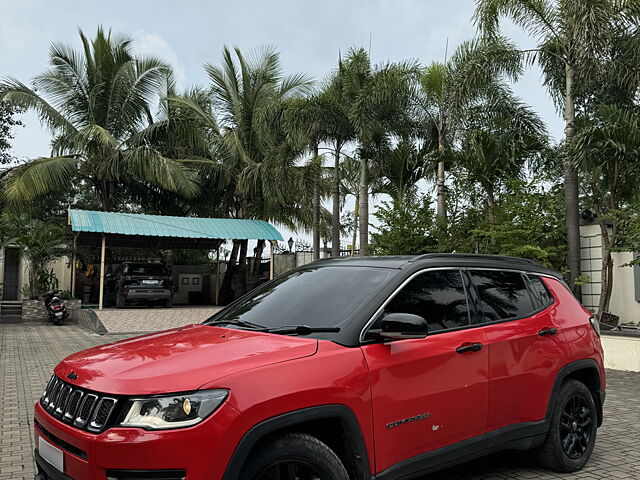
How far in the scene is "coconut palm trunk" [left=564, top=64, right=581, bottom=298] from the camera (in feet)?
45.3

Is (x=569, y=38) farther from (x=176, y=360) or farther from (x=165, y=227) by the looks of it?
(x=165, y=227)

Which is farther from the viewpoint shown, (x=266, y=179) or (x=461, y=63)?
(x=266, y=179)

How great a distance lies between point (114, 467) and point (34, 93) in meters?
24.5

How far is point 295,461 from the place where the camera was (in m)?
2.88

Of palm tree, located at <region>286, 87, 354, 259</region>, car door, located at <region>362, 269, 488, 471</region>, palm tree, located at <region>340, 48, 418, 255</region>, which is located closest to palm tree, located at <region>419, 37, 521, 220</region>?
palm tree, located at <region>340, 48, 418, 255</region>

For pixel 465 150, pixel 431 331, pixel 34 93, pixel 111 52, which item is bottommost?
pixel 431 331

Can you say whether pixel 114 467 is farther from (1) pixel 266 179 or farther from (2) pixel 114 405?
(1) pixel 266 179

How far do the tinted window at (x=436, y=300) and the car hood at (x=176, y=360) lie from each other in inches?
30.4

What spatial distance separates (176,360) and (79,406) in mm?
519

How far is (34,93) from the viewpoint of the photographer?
23500 mm

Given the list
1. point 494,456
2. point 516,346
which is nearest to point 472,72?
point 494,456

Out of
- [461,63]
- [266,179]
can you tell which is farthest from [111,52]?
[461,63]

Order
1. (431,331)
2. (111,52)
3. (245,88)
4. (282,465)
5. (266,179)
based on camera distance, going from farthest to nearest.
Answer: (245,88) → (111,52) → (266,179) → (431,331) → (282,465)

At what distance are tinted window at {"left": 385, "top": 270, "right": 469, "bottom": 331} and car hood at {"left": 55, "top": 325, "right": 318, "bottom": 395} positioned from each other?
0.77m
